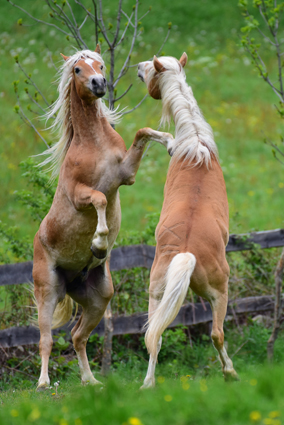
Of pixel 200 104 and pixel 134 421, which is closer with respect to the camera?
pixel 134 421

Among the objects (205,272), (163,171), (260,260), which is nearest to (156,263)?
(205,272)

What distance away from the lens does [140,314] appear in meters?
6.88

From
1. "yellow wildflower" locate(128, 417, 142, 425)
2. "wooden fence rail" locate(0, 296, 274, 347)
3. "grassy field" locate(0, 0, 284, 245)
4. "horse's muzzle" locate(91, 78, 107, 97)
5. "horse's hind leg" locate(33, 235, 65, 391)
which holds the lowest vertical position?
"grassy field" locate(0, 0, 284, 245)

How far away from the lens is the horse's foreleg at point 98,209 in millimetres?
4562

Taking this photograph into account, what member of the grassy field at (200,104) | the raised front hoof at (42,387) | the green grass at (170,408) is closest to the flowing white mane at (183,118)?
the green grass at (170,408)

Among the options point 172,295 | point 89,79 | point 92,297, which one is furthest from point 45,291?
point 89,79

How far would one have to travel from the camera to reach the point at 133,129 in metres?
16.1

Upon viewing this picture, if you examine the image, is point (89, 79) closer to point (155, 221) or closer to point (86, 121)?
point (86, 121)

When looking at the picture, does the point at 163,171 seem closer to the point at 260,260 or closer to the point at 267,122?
the point at 267,122

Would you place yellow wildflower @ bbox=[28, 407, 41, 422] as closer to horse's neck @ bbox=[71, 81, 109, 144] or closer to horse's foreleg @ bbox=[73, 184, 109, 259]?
horse's foreleg @ bbox=[73, 184, 109, 259]

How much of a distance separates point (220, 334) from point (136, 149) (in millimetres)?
1868

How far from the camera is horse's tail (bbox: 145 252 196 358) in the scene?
4.20 metres

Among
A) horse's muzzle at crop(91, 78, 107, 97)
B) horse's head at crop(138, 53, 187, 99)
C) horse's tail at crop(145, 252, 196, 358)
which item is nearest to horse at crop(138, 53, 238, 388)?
horse's tail at crop(145, 252, 196, 358)

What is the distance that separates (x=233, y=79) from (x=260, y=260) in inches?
535
